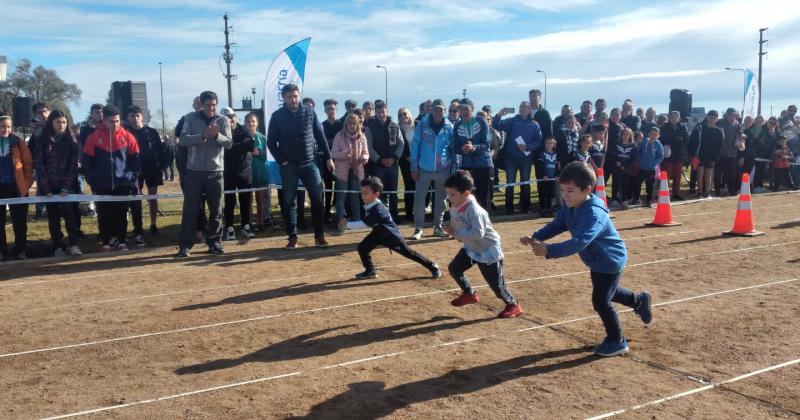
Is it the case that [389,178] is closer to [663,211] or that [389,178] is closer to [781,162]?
[663,211]

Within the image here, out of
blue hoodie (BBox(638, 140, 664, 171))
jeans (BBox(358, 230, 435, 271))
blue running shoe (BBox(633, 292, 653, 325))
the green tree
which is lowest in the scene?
blue running shoe (BBox(633, 292, 653, 325))

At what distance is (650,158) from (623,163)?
676mm

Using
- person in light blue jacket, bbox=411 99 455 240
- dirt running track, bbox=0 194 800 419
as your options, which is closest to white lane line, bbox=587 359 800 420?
dirt running track, bbox=0 194 800 419

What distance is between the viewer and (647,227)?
1236 centimetres

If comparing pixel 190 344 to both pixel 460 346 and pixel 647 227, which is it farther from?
pixel 647 227

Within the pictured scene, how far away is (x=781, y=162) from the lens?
18766mm

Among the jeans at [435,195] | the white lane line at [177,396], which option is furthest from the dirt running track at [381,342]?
the jeans at [435,195]

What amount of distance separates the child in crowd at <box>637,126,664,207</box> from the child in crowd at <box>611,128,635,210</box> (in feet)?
0.83

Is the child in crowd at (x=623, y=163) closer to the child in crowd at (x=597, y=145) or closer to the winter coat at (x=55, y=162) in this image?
the child in crowd at (x=597, y=145)

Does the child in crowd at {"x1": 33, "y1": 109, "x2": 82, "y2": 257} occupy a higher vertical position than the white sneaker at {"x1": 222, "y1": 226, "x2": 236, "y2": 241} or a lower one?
higher

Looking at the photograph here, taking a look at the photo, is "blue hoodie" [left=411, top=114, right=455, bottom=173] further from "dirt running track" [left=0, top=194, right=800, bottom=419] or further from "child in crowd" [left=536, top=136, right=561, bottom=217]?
"child in crowd" [left=536, top=136, right=561, bottom=217]

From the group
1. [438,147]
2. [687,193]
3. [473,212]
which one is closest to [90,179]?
[438,147]

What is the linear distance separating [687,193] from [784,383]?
15037 mm

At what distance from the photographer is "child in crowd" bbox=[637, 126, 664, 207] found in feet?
50.9
